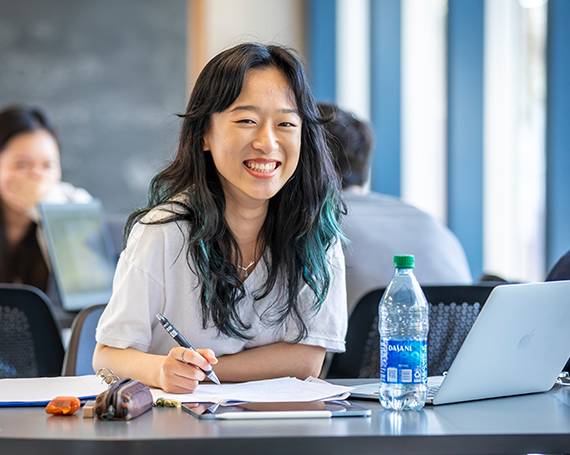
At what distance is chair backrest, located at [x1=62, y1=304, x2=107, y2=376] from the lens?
4.59 feet

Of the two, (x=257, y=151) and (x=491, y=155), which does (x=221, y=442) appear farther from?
(x=491, y=155)

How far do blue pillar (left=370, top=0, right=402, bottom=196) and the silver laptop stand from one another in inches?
109

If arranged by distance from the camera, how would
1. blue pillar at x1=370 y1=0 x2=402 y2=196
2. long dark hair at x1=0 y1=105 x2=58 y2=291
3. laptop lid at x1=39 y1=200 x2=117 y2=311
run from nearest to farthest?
laptop lid at x1=39 y1=200 x2=117 y2=311, long dark hair at x1=0 y1=105 x2=58 y2=291, blue pillar at x1=370 y1=0 x2=402 y2=196

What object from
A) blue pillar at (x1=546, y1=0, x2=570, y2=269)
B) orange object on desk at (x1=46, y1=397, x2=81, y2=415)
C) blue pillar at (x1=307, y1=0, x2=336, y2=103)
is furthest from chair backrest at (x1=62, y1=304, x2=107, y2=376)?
blue pillar at (x1=307, y1=0, x2=336, y2=103)

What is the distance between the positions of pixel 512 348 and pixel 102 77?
4.02 meters

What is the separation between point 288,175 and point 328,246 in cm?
19

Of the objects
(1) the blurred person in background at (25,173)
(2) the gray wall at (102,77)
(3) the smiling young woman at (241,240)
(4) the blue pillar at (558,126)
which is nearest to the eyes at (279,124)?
(3) the smiling young woman at (241,240)

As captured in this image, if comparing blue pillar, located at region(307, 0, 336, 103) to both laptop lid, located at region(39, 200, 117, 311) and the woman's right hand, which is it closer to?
laptop lid, located at region(39, 200, 117, 311)

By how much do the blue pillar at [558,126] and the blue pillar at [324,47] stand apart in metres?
2.17

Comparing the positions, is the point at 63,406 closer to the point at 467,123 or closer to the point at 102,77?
the point at 467,123

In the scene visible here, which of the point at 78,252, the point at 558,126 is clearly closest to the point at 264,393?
the point at 78,252

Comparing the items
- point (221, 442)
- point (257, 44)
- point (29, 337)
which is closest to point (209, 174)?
point (257, 44)

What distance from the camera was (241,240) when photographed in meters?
1.42

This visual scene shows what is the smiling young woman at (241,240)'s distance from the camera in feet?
4.22
